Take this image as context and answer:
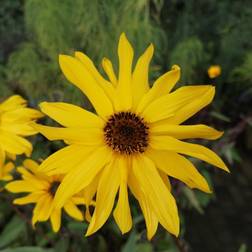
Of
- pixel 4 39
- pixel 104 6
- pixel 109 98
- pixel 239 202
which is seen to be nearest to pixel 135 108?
pixel 109 98

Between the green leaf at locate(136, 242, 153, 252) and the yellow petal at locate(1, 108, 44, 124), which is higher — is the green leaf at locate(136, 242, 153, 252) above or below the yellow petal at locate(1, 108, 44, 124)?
below

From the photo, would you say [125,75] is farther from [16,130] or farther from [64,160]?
[16,130]

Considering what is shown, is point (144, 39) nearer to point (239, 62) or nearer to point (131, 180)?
point (239, 62)

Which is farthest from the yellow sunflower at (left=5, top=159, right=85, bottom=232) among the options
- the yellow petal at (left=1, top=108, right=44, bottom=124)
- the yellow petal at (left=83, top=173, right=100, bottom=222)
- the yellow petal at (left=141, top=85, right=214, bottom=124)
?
the yellow petal at (left=141, top=85, right=214, bottom=124)

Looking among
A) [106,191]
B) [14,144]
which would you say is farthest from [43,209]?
[106,191]

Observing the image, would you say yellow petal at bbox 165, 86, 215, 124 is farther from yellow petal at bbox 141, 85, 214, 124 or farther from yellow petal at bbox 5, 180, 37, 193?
yellow petal at bbox 5, 180, 37, 193
